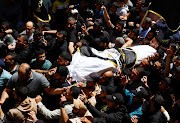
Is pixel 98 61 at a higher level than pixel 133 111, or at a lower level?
higher

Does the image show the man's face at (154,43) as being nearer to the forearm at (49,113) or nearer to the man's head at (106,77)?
the man's head at (106,77)

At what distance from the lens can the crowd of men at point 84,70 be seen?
3512mm

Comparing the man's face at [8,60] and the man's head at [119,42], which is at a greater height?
the man's face at [8,60]

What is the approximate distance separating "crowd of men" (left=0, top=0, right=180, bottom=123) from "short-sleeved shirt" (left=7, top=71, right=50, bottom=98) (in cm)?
2

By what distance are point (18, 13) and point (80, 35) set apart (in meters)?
1.73

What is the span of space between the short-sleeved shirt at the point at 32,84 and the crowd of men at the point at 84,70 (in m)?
0.02

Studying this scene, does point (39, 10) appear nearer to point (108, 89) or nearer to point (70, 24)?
point (70, 24)

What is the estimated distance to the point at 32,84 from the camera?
148 inches

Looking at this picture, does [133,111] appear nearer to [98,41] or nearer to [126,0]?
[98,41]

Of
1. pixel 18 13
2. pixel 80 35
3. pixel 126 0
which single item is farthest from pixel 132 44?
pixel 18 13

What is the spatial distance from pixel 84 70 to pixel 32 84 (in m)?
1.17

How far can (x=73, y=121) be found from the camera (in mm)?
3154

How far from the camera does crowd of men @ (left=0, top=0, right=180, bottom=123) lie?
351cm

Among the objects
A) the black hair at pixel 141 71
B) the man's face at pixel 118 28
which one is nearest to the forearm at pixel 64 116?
the black hair at pixel 141 71
